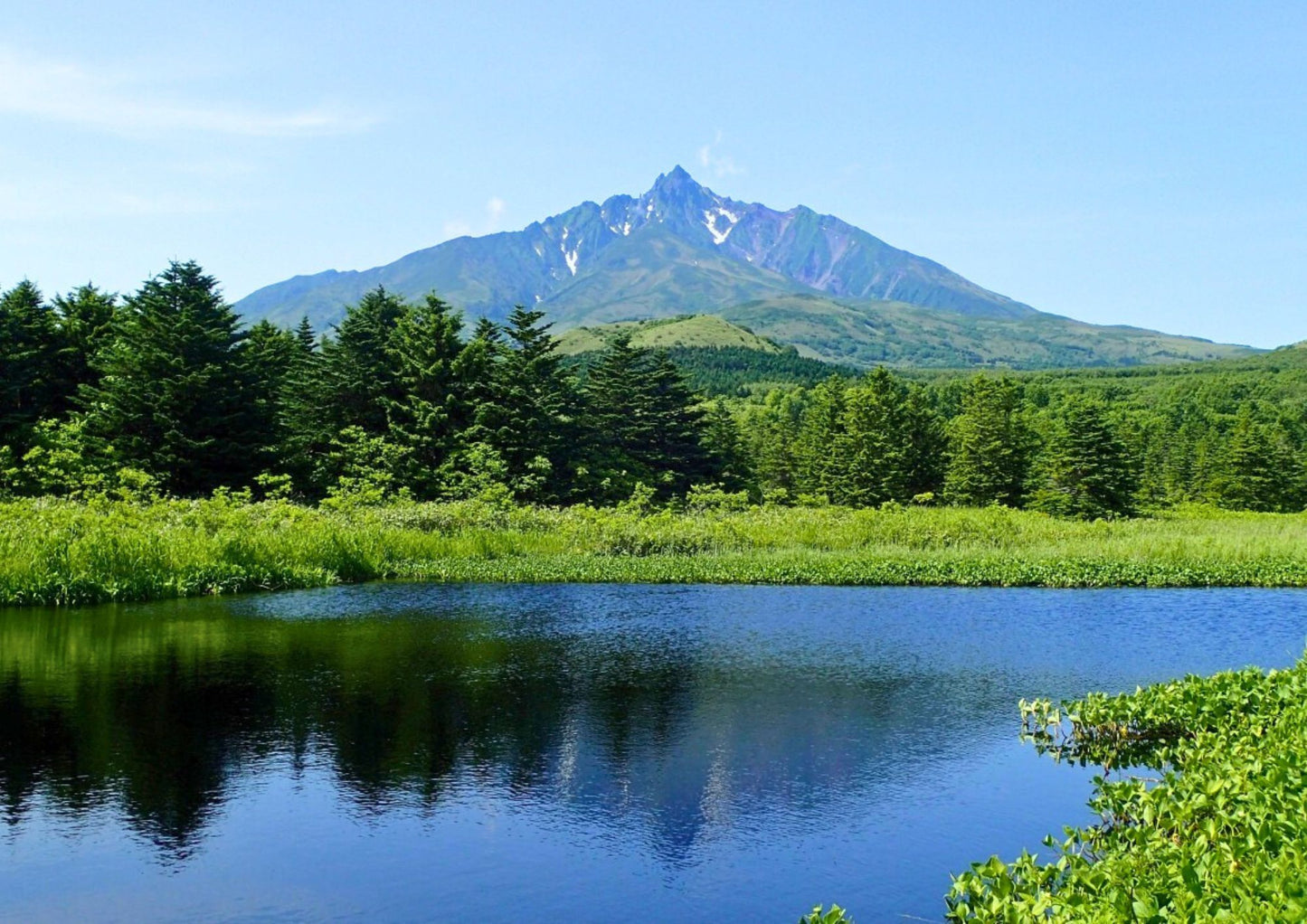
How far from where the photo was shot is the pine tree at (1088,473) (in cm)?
5800

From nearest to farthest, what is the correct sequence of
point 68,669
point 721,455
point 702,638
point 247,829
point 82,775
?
point 247,829, point 82,775, point 68,669, point 702,638, point 721,455

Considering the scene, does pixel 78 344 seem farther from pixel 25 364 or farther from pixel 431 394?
pixel 431 394

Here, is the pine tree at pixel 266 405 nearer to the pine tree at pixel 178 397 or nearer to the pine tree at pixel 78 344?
the pine tree at pixel 178 397

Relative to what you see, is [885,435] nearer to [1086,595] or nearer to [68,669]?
[1086,595]

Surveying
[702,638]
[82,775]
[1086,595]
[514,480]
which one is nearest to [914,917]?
[82,775]

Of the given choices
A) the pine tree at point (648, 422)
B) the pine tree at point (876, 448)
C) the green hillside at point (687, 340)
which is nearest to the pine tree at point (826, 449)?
the pine tree at point (876, 448)

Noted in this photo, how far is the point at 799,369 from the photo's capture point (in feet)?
542

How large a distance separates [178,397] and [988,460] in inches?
1757

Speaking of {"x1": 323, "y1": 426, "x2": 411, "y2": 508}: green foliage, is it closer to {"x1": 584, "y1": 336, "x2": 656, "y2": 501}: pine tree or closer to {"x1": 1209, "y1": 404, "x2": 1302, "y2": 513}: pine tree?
{"x1": 584, "y1": 336, "x2": 656, "y2": 501}: pine tree

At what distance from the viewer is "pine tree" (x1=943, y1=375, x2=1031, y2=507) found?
62.1 metres

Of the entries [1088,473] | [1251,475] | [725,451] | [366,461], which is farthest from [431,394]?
[1251,475]

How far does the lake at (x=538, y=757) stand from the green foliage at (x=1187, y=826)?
1063 mm

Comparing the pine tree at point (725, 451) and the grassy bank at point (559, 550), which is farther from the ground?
the pine tree at point (725, 451)

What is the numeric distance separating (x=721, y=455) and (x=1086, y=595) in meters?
38.6
